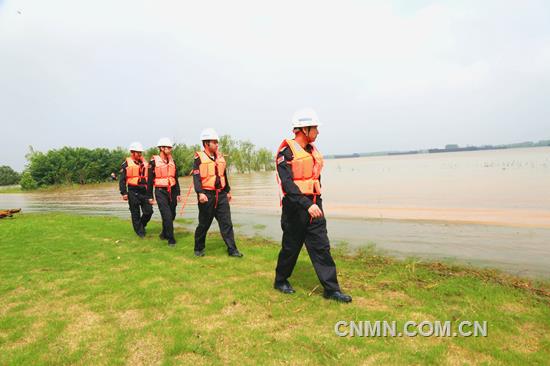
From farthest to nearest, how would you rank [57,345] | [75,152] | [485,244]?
[75,152], [485,244], [57,345]

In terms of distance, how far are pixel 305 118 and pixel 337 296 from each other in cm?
245

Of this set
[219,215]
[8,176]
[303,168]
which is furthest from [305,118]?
[8,176]

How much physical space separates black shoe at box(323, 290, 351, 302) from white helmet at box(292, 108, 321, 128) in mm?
2303

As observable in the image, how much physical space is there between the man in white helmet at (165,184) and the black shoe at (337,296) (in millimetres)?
4882

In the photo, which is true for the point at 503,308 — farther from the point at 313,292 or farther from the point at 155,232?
the point at 155,232

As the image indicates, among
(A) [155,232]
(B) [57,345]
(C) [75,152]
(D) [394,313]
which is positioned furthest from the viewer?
(C) [75,152]

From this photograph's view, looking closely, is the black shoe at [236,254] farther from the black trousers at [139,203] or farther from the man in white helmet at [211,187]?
the black trousers at [139,203]

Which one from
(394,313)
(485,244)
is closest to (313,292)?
(394,313)

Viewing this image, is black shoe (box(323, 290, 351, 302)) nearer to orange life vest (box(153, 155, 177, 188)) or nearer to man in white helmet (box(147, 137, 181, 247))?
man in white helmet (box(147, 137, 181, 247))

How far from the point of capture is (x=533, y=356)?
134 inches

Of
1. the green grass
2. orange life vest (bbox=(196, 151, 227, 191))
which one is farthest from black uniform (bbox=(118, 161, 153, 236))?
orange life vest (bbox=(196, 151, 227, 191))

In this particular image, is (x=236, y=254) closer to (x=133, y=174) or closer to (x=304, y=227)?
(x=304, y=227)

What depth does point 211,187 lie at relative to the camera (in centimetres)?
737

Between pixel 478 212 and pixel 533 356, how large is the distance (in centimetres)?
1082
